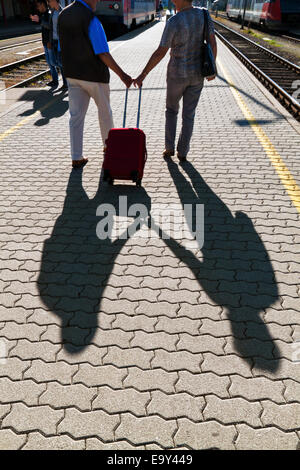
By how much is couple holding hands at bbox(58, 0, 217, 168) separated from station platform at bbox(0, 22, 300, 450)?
2.76ft

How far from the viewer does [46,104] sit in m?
8.66

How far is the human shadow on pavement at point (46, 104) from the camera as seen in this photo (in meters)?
7.82

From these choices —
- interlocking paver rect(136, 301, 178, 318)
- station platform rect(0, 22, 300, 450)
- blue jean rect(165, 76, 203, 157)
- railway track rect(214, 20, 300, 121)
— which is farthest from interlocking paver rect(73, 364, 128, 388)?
railway track rect(214, 20, 300, 121)

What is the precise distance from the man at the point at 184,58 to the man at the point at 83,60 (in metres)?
0.42

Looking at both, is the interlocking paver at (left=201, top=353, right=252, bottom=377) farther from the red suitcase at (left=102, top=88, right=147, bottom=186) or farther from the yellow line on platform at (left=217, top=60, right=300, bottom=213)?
the red suitcase at (left=102, top=88, right=147, bottom=186)

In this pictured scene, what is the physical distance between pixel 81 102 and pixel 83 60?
1.71 ft

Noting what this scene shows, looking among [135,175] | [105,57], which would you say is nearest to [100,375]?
[135,175]

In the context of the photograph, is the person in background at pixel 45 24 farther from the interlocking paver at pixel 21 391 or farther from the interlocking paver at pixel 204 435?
the interlocking paver at pixel 204 435

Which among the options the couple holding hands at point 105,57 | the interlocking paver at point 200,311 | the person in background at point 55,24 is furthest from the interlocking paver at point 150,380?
the person in background at point 55,24

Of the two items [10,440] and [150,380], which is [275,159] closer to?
[150,380]

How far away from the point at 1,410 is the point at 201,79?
4196mm

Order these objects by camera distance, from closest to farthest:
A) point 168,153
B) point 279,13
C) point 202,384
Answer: point 202,384
point 168,153
point 279,13
